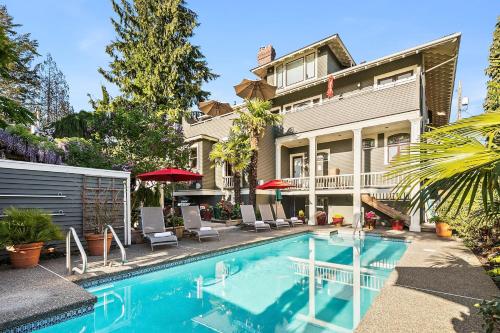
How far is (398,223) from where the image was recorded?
13.4m

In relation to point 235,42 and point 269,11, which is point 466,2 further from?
point 235,42

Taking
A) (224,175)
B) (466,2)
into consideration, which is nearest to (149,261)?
(224,175)

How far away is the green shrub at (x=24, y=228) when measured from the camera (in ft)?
20.4

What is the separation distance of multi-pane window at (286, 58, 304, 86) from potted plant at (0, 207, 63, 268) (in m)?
16.3

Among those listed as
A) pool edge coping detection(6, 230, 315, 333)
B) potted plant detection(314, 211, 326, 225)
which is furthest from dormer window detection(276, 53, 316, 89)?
pool edge coping detection(6, 230, 315, 333)

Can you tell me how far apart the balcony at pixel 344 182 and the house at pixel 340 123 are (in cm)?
A: 6

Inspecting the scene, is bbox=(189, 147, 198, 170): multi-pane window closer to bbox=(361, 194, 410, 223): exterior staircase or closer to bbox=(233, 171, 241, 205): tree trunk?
bbox=(233, 171, 241, 205): tree trunk

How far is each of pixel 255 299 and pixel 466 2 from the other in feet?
41.5

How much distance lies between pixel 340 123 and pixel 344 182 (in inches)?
126

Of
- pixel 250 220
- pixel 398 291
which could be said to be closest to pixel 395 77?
pixel 250 220

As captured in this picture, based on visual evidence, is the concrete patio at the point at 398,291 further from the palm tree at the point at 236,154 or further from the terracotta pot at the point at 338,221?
the palm tree at the point at 236,154

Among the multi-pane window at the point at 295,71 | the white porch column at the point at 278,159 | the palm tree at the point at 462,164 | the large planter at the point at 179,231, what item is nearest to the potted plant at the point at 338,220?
the white porch column at the point at 278,159

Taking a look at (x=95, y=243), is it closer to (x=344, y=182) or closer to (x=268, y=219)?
(x=268, y=219)

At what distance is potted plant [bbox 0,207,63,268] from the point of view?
20.3ft
